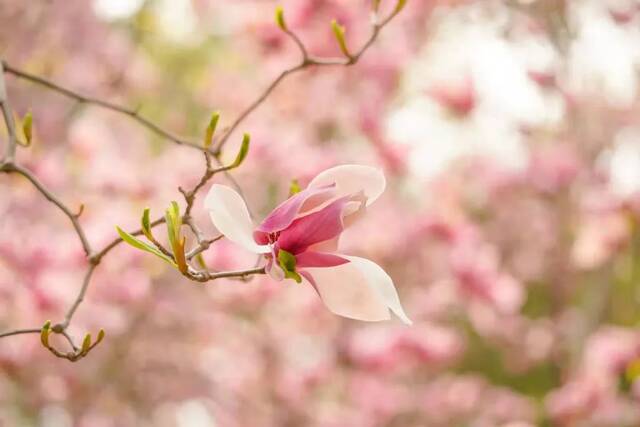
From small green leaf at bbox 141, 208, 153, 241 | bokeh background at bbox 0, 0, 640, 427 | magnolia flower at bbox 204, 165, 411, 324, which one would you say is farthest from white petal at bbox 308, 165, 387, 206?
bokeh background at bbox 0, 0, 640, 427

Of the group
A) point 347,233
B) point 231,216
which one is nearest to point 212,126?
point 231,216

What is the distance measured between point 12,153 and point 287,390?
2.23m

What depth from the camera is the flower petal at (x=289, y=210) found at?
0.58 meters

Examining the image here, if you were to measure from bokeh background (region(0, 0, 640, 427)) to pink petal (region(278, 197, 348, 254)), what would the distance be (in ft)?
4.40

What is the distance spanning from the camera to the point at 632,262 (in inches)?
197

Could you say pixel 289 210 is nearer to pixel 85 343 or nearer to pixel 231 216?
pixel 231 216

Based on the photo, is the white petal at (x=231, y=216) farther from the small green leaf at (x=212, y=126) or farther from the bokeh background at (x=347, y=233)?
the bokeh background at (x=347, y=233)

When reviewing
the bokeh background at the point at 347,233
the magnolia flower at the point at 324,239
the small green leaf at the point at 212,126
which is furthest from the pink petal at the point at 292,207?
the bokeh background at the point at 347,233

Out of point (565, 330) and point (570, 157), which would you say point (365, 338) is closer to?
point (565, 330)

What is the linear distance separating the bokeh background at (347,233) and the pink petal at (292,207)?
1.33 metres

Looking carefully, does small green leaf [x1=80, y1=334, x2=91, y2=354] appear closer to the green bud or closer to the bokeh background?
the green bud

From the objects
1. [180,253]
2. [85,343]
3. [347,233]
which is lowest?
[347,233]

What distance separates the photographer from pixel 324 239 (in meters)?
0.59

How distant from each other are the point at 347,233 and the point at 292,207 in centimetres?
232
